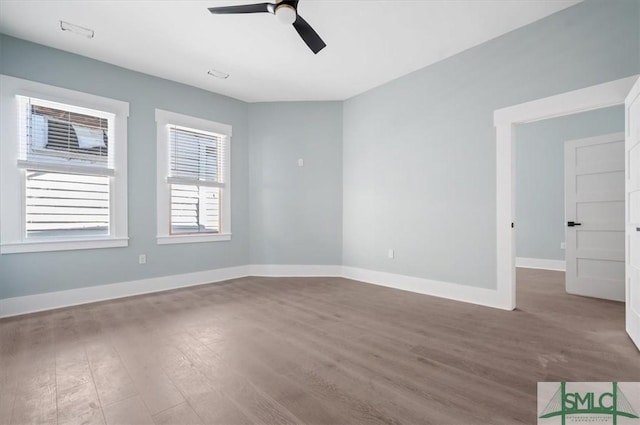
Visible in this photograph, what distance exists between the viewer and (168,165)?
14.3ft

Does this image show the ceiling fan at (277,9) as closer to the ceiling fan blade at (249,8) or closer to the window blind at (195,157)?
the ceiling fan blade at (249,8)

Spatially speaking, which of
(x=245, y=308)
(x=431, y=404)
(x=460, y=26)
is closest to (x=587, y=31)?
(x=460, y=26)

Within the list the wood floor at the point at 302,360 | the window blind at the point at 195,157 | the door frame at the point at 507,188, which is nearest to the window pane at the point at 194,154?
the window blind at the point at 195,157

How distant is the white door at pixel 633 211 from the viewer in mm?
2311

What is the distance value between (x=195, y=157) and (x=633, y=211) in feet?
16.7

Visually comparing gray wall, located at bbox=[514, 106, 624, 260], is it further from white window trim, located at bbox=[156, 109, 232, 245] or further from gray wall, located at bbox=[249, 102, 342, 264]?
white window trim, located at bbox=[156, 109, 232, 245]

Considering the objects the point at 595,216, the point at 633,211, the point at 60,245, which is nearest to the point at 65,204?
the point at 60,245

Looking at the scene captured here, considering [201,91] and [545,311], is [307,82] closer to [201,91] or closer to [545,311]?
[201,91]

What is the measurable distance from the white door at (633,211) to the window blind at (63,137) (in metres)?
5.33

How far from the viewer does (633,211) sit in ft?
8.00

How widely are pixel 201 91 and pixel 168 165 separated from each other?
51.6 inches

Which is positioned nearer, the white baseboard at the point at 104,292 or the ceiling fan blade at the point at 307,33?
the ceiling fan blade at the point at 307,33

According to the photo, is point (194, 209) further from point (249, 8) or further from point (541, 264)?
point (541, 264)

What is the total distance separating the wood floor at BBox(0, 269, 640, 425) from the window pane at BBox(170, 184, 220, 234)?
1.31 m
